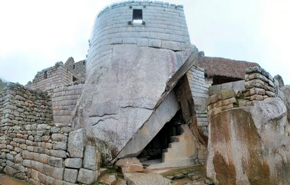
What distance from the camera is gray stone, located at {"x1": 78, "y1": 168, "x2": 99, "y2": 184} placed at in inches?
128

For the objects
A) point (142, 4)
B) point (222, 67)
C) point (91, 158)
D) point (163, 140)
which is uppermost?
point (142, 4)

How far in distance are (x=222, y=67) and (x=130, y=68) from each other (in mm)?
5993

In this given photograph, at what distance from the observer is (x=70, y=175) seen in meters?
3.40

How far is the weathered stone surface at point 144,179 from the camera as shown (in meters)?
3.44

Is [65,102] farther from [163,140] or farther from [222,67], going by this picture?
[222,67]

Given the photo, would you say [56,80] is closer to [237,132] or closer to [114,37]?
[114,37]

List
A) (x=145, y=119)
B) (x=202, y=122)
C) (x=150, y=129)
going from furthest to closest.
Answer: (x=202, y=122), (x=150, y=129), (x=145, y=119)

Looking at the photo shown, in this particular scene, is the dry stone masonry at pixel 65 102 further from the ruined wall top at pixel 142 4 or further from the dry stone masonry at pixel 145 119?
the ruined wall top at pixel 142 4

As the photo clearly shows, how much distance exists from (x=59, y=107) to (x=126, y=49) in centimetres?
317

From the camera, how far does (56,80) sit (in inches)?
371

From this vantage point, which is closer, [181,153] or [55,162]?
[55,162]

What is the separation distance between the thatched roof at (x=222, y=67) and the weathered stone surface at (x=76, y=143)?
6.69 meters

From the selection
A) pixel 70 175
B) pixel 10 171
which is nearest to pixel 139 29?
pixel 70 175

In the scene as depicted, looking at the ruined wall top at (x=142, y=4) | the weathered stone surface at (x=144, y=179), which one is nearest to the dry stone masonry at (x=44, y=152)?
the weathered stone surface at (x=144, y=179)
